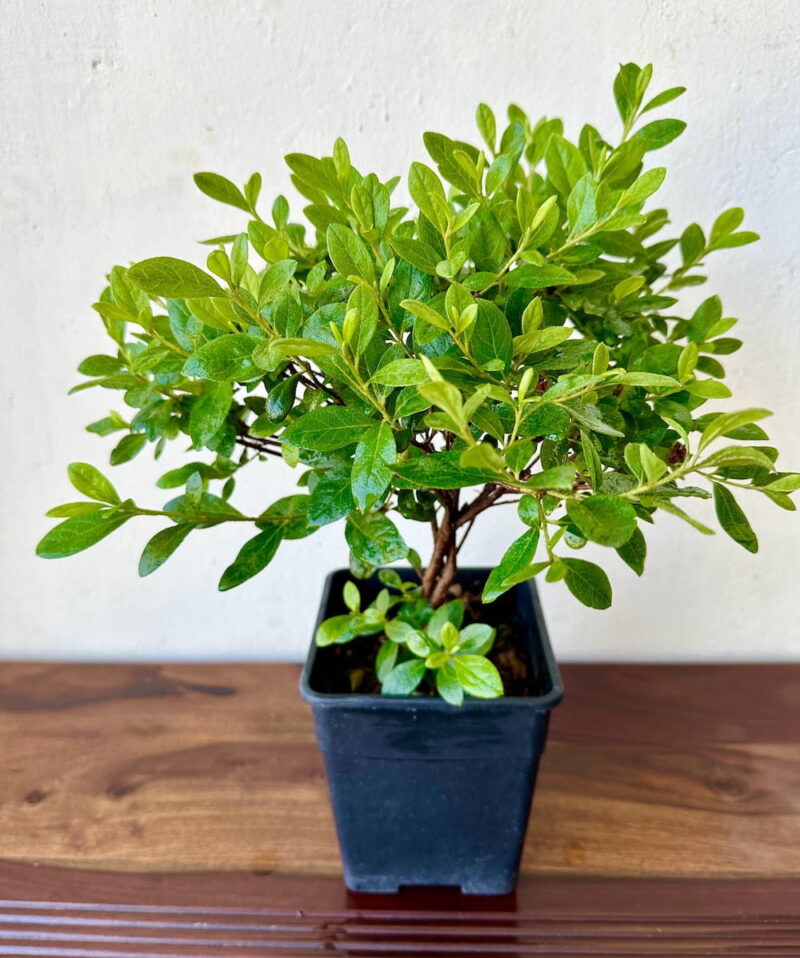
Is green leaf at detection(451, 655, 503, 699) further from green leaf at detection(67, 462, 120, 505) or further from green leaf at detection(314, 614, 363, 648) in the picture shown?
green leaf at detection(67, 462, 120, 505)

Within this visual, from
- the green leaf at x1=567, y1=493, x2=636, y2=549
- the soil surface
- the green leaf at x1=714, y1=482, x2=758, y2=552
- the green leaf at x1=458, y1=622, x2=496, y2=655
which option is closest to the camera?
the green leaf at x1=567, y1=493, x2=636, y2=549

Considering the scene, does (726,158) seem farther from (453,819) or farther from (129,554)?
(129,554)

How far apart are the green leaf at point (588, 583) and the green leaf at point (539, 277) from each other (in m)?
0.16

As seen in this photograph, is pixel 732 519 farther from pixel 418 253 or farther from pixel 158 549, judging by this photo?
pixel 158 549

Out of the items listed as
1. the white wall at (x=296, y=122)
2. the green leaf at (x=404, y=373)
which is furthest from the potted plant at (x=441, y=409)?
the white wall at (x=296, y=122)

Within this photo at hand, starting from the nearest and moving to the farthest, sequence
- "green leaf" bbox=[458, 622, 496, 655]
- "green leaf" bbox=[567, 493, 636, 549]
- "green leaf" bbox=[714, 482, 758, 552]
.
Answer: "green leaf" bbox=[567, 493, 636, 549], "green leaf" bbox=[714, 482, 758, 552], "green leaf" bbox=[458, 622, 496, 655]

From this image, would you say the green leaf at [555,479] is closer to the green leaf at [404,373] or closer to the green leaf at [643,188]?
the green leaf at [404,373]

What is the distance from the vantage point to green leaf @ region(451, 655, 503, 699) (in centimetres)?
50

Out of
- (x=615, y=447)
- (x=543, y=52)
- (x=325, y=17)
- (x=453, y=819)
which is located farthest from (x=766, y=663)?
(x=325, y=17)

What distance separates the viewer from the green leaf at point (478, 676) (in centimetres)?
50

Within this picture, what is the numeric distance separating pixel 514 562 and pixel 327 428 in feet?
0.42

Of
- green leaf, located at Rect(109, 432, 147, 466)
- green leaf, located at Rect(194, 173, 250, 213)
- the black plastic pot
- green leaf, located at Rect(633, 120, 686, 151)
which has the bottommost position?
the black plastic pot

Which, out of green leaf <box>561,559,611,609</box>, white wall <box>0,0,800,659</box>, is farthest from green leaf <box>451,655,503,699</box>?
white wall <box>0,0,800,659</box>

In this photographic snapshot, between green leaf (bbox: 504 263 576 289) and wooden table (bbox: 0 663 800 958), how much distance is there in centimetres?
54
